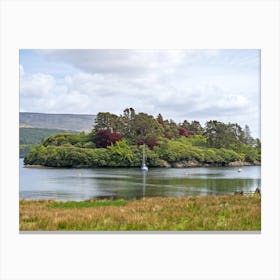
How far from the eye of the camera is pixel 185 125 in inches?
339

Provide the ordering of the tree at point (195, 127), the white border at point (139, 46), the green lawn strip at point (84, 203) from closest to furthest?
1. the white border at point (139, 46)
2. the green lawn strip at point (84, 203)
3. the tree at point (195, 127)

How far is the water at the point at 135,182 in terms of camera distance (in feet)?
28.0

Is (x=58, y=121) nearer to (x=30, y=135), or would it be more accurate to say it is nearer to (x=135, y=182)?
(x=30, y=135)

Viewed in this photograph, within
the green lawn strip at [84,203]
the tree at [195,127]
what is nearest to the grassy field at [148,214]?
the green lawn strip at [84,203]

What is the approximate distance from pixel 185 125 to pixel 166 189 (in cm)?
92

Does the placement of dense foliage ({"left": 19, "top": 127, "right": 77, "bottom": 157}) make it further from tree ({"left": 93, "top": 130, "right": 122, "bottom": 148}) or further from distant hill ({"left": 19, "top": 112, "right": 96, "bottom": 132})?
tree ({"left": 93, "top": 130, "right": 122, "bottom": 148})

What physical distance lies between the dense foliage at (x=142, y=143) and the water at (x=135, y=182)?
0.12 metres

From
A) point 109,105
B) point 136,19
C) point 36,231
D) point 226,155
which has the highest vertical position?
point 136,19

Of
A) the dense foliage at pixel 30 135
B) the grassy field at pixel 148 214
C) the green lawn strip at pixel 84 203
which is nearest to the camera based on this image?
the grassy field at pixel 148 214

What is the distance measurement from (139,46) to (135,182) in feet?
6.09

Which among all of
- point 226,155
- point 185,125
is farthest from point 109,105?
point 226,155

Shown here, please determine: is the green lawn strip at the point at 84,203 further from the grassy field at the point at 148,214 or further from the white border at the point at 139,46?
the white border at the point at 139,46

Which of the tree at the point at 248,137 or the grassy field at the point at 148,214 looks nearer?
the grassy field at the point at 148,214

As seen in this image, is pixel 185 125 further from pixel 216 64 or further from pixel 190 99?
pixel 216 64
